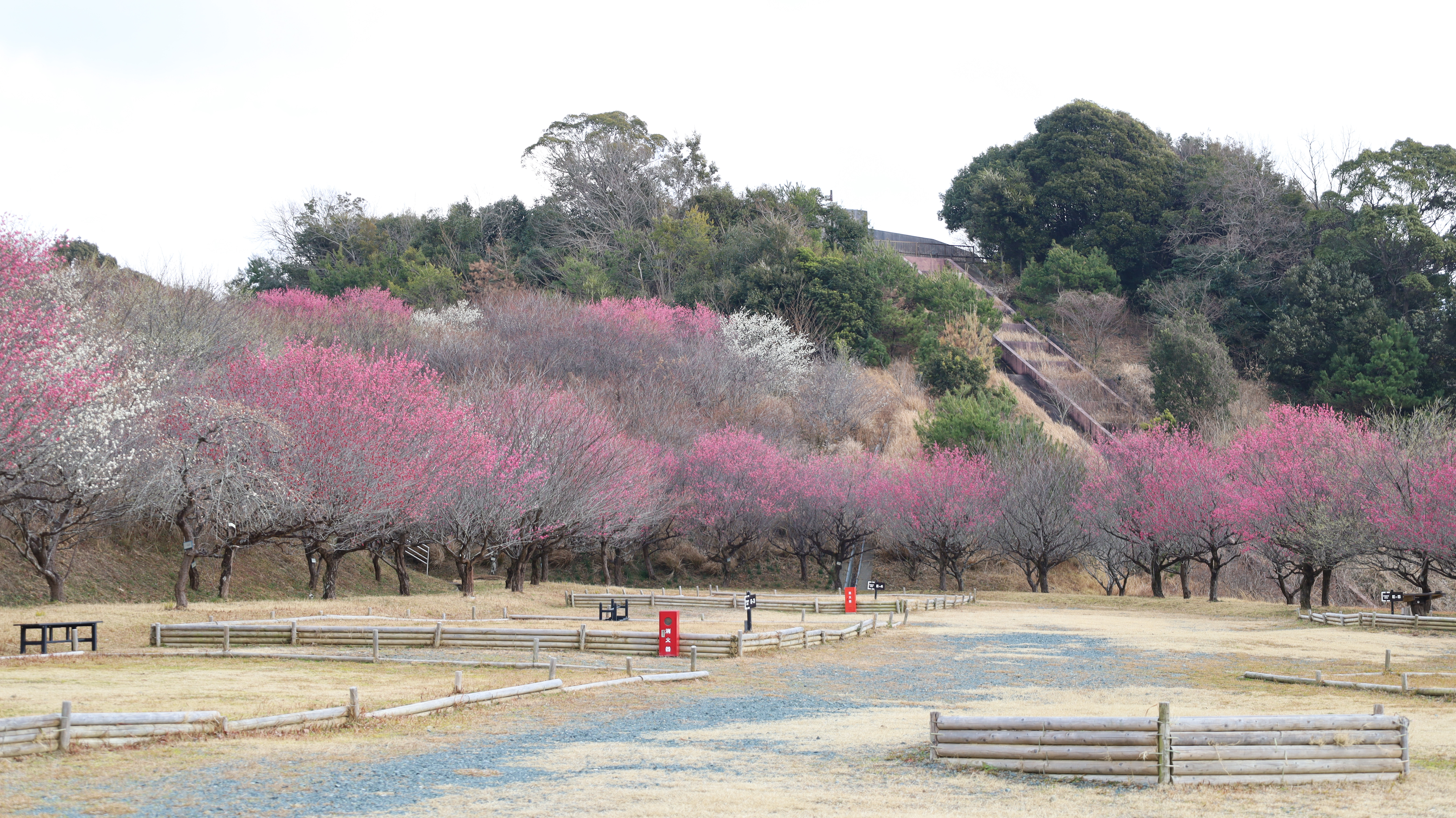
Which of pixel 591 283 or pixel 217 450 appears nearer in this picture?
pixel 217 450

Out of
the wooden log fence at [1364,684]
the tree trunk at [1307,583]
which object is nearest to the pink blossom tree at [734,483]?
the tree trunk at [1307,583]

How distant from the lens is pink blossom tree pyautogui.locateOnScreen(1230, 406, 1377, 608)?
3603cm

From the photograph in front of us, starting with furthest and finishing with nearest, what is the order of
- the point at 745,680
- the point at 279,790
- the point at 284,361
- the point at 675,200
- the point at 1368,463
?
the point at 675,200 → the point at 1368,463 → the point at 284,361 → the point at 745,680 → the point at 279,790

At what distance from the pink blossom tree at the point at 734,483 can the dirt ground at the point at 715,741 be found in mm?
22974

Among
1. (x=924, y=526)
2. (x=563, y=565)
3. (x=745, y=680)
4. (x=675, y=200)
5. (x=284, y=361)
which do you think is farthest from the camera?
(x=675, y=200)

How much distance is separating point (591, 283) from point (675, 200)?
16.3 m

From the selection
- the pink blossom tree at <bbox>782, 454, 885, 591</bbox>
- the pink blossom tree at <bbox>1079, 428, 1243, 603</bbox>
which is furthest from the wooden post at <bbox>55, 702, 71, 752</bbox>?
the pink blossom tree at <bbox>782, 454, 885, 591</bbox>

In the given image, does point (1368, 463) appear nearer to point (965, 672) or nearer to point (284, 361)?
point (965, 672)

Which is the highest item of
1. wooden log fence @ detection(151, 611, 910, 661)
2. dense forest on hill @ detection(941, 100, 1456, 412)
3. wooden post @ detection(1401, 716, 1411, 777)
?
dense forest on hill @ detection(941, 100, 1456, 412)

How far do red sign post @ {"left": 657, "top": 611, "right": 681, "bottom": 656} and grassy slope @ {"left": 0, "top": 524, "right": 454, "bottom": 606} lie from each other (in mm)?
16653

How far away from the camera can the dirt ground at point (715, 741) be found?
9836 millimetres

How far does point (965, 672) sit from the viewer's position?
20.8 m

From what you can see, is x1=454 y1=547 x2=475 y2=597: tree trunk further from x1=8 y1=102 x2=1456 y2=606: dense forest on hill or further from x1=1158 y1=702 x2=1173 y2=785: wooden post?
x1=1158 y1=702 x2=1173 y2=785: wooden post

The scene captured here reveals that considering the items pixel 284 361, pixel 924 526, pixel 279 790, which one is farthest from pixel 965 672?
pixel 924 526
